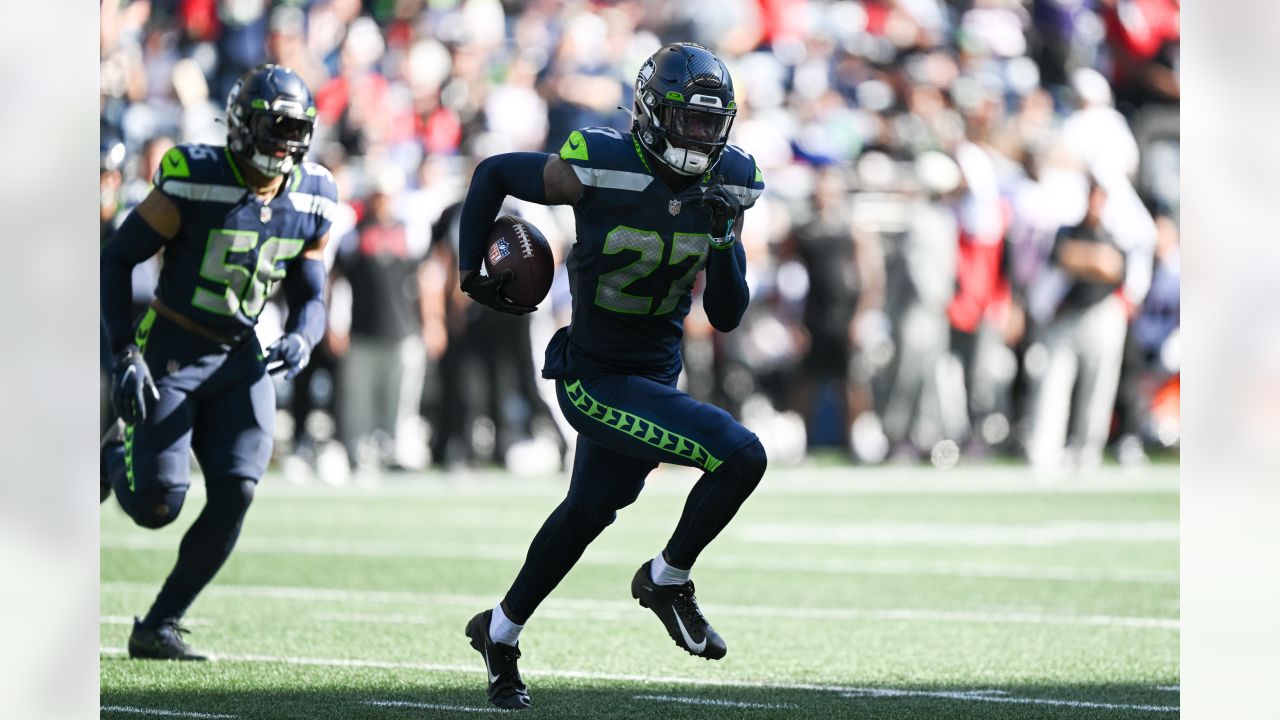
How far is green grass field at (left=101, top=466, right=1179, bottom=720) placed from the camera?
18.5 feet

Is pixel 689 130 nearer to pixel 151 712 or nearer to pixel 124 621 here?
pixel 151 712

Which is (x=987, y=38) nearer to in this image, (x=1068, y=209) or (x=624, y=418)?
(x=1068, y=209)

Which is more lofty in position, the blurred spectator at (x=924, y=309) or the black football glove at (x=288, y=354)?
the black football glove at (x=288, y=354)

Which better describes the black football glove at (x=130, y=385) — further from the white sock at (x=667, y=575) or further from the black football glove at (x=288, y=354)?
the white sock at (x=667, y=575)

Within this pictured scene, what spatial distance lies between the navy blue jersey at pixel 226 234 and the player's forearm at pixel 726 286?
1754 millimetres

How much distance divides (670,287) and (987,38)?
39.6ft

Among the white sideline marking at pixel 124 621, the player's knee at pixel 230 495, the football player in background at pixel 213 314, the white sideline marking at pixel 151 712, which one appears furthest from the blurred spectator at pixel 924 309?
the white sideline marking at pixel 151 712

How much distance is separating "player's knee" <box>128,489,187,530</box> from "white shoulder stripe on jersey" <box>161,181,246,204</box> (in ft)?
3.23

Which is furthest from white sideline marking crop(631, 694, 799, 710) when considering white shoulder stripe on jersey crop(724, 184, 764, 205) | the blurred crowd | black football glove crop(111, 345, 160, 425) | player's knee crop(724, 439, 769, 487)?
the blurred crowd

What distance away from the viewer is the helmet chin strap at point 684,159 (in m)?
5.20

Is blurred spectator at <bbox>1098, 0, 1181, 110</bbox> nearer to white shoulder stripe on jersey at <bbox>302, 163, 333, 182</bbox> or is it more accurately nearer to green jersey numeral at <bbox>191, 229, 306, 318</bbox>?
white shoulder stripe on jersey at <bbox>302, 163, 333, 182</bbox>

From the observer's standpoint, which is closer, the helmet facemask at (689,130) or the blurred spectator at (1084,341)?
the helmet facemask at (689,130)

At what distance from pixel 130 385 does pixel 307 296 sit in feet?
3.08
